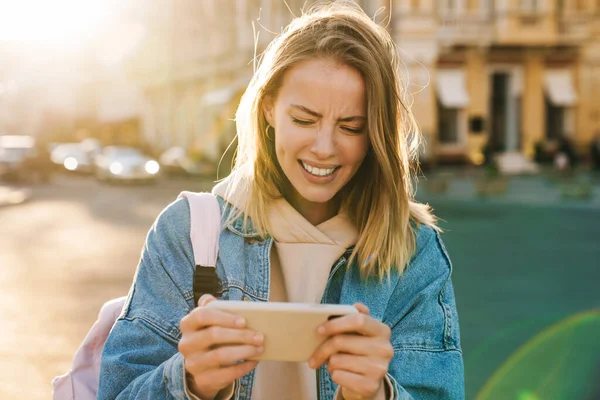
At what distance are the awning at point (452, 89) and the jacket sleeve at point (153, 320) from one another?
103ft

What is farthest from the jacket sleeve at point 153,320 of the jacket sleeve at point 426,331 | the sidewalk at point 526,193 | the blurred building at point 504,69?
the blurred building at point 504,69

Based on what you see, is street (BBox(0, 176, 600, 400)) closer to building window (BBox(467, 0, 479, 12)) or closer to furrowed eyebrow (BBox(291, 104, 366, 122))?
furrowed eyebrow (BBox(291, 104, 366, 122))

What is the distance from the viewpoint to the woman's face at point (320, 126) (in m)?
2.12

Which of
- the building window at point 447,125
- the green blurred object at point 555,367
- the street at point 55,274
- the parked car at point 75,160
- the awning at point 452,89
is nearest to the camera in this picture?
the green blurred object at point 555,367

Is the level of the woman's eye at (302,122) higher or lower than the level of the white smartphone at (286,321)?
higher

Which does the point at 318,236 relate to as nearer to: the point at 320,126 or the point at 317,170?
the point at 317,170

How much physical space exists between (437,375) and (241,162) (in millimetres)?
828

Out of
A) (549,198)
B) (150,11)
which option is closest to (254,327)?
(549,198)

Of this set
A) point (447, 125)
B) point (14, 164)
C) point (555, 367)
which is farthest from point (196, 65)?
point (555, 367)

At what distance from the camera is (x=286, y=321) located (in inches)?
65.9

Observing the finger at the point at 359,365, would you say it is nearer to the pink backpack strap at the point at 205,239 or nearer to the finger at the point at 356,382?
the finger at the point at 356,382

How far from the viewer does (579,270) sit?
1027 centimetres

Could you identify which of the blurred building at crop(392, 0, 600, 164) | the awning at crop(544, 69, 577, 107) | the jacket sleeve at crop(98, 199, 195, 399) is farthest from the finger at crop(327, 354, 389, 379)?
the awning at crop(544, 69, 577, 107)

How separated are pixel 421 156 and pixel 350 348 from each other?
99.3 ft
